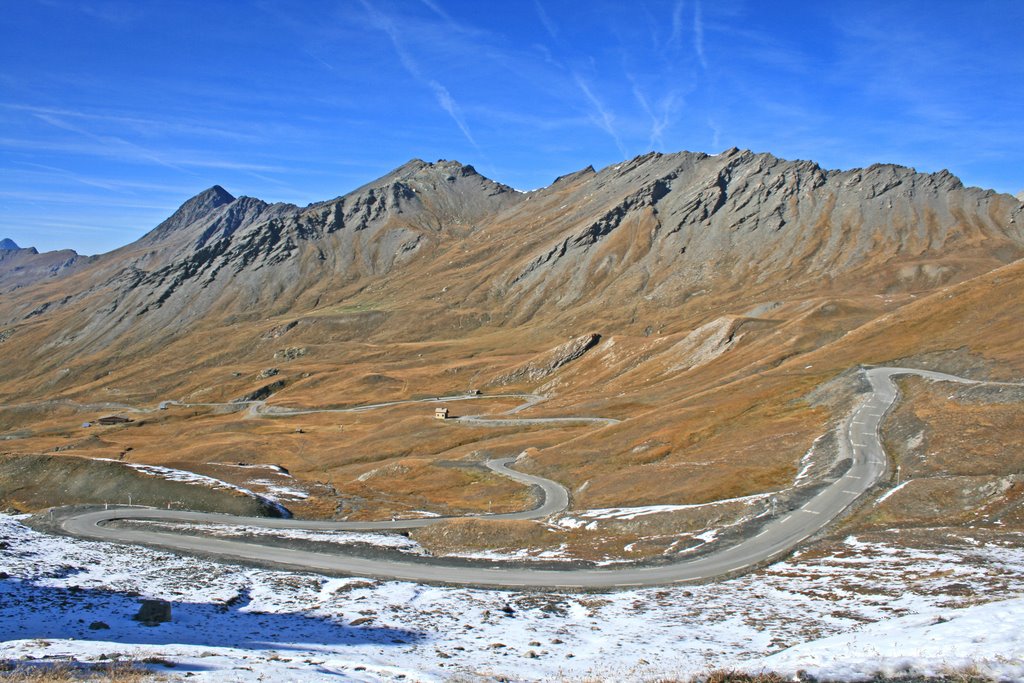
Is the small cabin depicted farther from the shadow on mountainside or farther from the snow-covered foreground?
the shadow on mountainside

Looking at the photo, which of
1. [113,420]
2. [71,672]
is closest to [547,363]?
[113,420]

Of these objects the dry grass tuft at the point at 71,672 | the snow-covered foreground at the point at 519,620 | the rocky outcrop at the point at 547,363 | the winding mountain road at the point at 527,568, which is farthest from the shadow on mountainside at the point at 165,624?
the rocky outcrop at the point at 547,363

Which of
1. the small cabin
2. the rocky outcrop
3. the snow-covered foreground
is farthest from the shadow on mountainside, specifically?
the small cabin

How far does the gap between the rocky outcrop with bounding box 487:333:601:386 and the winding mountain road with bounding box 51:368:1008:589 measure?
11591 centimetres

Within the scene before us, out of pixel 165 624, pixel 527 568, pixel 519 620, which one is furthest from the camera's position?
pixel 527 568

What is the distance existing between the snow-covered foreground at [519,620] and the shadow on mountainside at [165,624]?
0.46 feet

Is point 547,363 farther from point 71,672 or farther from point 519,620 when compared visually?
point 71,672

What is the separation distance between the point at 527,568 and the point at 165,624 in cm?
2122

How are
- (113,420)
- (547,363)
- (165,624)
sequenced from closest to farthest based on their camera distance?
(165,624) < (547,363) < (113,420)

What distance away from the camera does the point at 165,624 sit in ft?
104

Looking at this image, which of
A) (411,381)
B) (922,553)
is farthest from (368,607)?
(411,381)

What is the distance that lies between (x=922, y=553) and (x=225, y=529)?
161 feet

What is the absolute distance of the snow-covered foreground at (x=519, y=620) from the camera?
72.1 feet

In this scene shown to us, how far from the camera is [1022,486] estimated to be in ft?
145
